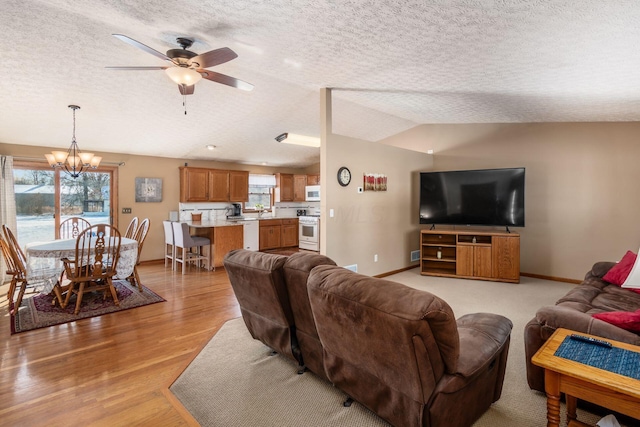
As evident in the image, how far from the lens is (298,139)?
6.45 metres

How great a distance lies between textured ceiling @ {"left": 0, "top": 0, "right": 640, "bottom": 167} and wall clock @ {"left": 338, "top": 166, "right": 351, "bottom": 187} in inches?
39.8

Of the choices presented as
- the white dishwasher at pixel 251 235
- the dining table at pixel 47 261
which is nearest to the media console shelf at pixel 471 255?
the white dishwasher at pixel 251 235

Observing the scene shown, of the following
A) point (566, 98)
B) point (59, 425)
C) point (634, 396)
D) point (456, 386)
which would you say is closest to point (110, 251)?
point (59, 425)

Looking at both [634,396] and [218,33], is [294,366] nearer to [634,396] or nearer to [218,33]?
[634,396]

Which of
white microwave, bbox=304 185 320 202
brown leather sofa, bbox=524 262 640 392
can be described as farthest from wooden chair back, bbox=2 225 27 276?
white microwave, bbox=304 185 320 202

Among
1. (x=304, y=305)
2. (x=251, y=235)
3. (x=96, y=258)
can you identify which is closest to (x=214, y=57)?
(x=304, y=305)

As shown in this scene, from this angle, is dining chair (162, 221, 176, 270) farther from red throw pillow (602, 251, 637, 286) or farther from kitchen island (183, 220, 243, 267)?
red throw pillow (602, 251, 637, 286)

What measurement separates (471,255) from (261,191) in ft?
17.5

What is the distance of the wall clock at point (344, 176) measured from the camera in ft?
15.0

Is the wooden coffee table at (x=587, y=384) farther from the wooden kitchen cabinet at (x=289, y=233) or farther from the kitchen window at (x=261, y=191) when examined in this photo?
the kitchen window at (x=261, y=191)

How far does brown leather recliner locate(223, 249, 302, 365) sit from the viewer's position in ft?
7.22

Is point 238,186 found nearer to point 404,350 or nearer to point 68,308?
point 68,308

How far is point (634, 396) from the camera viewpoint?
124 centimetres

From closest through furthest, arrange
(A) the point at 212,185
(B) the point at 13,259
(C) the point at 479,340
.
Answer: (C) the point at 479,340 < (B) the point at 13,259 < (A) the point at 212,185
